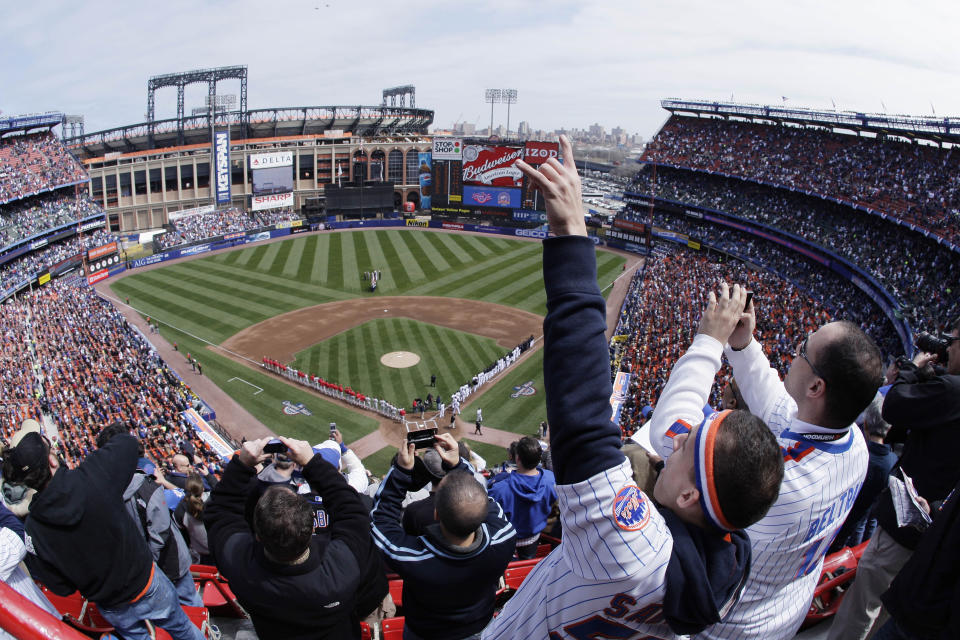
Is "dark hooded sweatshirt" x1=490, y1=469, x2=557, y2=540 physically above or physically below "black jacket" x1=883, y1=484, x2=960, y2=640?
below

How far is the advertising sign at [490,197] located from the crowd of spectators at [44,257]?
1175 inches

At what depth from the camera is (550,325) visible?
197 centimetres

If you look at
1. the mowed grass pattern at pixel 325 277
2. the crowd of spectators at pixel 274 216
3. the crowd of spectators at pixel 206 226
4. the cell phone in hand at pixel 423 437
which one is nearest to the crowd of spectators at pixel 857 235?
the mowed grass pattern at pixel 325 277

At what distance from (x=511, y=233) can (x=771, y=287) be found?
25312 millimetres

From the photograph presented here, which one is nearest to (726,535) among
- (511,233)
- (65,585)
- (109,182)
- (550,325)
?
(550,325)

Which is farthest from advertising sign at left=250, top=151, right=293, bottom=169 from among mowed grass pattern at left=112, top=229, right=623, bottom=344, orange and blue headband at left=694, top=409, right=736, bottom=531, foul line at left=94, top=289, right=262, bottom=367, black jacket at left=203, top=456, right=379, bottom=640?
orange and blue headband at left=694, top=409, right=736, bottom=531

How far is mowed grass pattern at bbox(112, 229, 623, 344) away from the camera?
35781 mm

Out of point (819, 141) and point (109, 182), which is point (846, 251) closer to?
point (819, 141)

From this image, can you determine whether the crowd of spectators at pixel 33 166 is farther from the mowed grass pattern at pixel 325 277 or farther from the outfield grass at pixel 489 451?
the outfield grass at pixel 489 451

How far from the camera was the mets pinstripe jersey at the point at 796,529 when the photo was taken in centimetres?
287

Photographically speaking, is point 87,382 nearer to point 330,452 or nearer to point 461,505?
point 330,452

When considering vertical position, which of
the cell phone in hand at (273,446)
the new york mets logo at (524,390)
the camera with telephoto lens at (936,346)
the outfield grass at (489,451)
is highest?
the camera with telephoto lens at (936,346)

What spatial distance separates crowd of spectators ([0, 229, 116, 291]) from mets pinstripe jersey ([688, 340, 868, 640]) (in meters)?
42.7

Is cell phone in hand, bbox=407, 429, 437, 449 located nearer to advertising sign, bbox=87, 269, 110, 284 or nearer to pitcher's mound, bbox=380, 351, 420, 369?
pitcher's mound, bbox=380, 351, 420, 369
